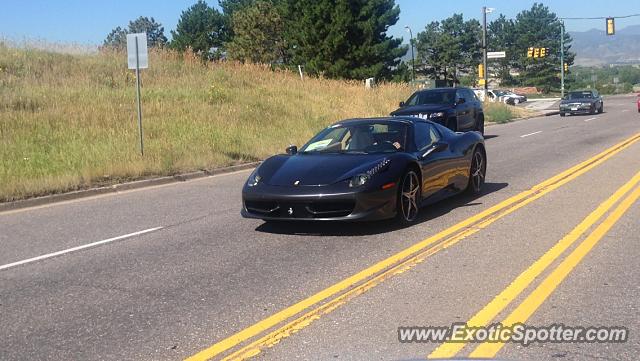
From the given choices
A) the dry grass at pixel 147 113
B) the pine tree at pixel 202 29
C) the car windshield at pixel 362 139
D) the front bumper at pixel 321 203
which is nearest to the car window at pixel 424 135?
the car windshield at pixel 362 139

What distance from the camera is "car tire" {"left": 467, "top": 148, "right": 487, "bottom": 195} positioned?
1010 centimetres

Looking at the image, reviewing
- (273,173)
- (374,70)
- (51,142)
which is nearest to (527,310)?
(273,173)

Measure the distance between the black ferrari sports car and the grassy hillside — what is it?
5.80 m

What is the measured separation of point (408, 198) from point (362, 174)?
2.84 ft

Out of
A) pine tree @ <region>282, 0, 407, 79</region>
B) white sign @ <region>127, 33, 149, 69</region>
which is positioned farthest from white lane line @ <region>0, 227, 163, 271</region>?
pine tree @ <region>282, 0, 407, 79</region>

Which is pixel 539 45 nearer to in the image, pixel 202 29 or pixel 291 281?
pixel 202 29

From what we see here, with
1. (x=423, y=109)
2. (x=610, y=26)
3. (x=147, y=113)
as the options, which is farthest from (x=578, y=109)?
(x=147, y=113)

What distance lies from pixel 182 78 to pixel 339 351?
77.4 feet

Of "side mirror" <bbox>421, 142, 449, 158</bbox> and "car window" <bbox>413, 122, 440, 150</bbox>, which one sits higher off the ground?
"car window" <bbox>413, 122, 440, 150</bbox>

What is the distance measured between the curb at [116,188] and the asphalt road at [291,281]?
127 centimetres

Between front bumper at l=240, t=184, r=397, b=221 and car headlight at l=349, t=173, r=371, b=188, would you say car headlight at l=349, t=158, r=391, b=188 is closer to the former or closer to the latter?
car headlight at l=349, t=173, r=371, b=188

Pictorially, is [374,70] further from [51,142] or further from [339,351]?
[339,351]

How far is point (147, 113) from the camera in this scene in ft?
67.2

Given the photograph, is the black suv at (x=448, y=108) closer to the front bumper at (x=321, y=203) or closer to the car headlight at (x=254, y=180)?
the car headlight at (x=254, y=180)
